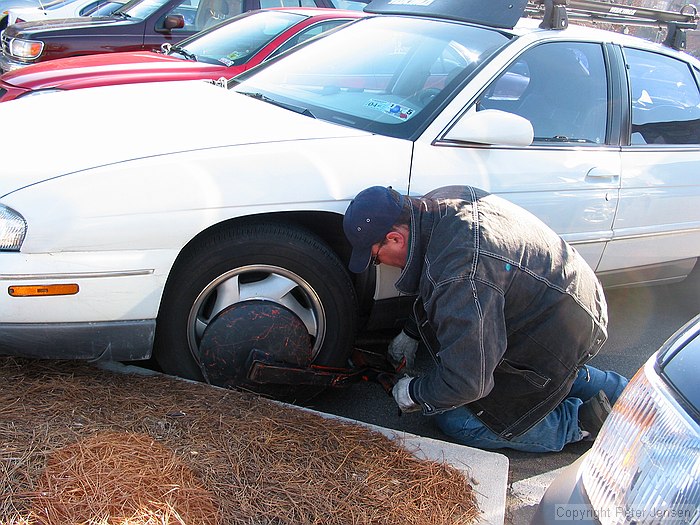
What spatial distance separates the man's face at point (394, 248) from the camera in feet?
8.09

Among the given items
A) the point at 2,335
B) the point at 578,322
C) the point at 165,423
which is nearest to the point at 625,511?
the point at 578,322

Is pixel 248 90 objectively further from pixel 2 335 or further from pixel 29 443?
pixel 29 443

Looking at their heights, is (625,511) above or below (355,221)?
below

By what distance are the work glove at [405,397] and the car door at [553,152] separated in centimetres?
81

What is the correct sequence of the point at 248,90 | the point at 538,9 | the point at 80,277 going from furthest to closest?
1. the point at 538,9
2. the point at 248,90
3. the point at 80,277

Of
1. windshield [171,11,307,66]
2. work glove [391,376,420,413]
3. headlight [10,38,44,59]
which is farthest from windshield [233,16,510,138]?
headlight [10,38,44,59]

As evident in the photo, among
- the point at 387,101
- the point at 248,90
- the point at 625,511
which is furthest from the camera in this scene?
the point at 248,90

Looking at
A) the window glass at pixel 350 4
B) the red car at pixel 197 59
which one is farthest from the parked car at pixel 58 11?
the red car at pixel 197 59

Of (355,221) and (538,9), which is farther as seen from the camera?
(538,9)

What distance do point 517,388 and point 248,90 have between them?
1988 mm

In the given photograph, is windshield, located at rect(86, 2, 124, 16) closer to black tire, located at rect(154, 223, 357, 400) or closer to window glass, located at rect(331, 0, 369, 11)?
window glass, located at rect(331, 0, 369, 11)

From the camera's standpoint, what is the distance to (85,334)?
2.42 metres

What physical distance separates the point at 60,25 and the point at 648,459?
692 cm

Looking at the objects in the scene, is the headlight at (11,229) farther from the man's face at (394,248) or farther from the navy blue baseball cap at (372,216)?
the man's face at (394,248)
